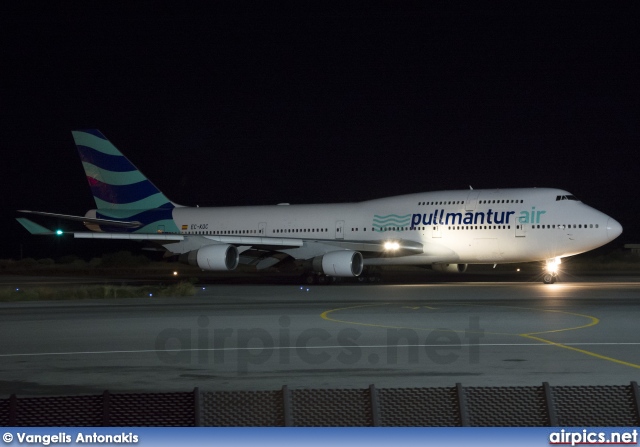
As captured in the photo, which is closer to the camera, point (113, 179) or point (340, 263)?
point (340, 263)

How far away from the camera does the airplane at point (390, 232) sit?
135 feet

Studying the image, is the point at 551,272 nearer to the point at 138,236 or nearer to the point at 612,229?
the point at 612,229

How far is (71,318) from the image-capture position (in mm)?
23672

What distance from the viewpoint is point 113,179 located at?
5250 centimetres

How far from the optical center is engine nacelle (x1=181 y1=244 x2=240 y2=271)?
42.1 metres

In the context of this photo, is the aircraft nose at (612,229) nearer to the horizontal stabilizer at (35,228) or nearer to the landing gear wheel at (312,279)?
the landing gear wheel at (312,279)

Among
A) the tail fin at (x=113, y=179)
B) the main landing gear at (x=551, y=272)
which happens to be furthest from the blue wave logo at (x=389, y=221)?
the tail fin at (x=113, y=179)

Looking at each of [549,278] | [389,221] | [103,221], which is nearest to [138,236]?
[103,221]

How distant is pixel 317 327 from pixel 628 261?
2516 inches

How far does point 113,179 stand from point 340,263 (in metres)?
17.9

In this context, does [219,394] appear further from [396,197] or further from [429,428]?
[396,197]

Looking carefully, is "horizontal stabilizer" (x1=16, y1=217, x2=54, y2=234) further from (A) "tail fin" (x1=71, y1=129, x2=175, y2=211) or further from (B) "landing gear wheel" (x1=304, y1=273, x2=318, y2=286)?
(B) "landing gear wheel" (x1=304, y1=273, x2=318, y2=286)

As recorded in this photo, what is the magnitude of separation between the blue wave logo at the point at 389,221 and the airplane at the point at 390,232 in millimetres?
50

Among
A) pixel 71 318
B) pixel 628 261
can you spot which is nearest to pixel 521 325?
pixel 71 318
